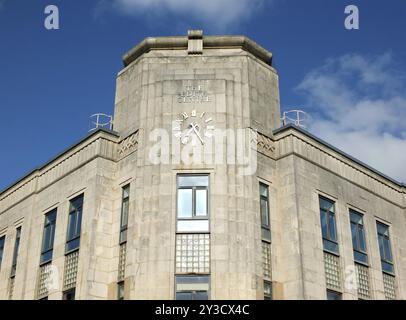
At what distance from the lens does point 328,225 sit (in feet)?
95.5

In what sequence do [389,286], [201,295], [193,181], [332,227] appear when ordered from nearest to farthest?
[201,295], [193,181], [332,227], [389,286]

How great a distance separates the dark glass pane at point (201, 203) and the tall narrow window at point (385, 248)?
1098cm

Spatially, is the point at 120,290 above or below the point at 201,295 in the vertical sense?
above

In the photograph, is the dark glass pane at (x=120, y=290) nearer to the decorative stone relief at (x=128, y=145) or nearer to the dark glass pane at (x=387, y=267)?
the decorative stone relief at (x=128, y=145)

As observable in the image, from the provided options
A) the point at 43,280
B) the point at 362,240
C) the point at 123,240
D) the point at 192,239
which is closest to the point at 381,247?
the point at 362,240

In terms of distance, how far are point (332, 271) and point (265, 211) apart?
13.6 feet

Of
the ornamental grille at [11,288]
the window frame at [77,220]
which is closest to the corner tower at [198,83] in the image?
the window frame at [77,220]

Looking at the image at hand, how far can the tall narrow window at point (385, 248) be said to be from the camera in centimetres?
3203

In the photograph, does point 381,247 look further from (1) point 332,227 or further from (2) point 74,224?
(2) point 74,224

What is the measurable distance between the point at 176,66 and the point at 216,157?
517cm

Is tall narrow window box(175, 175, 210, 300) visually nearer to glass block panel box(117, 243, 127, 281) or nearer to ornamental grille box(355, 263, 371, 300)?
glass block panel box(117, 243, 127, 281)

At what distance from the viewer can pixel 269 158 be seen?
28.6 m

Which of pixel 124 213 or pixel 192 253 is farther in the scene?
pixel 124 213

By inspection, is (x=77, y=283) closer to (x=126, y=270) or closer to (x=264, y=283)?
(x=126, y=270)
